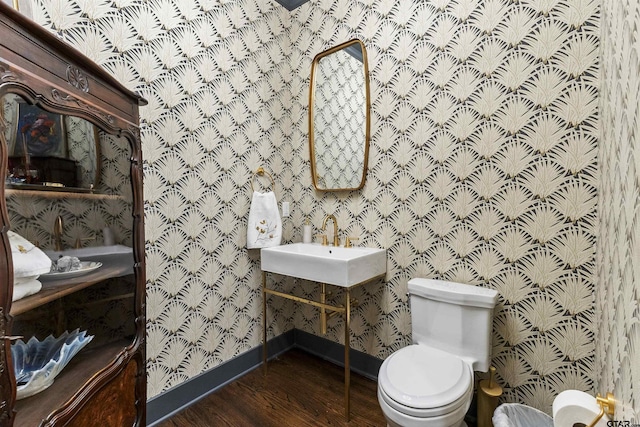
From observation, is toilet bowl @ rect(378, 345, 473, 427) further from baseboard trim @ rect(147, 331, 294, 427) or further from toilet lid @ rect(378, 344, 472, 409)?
baseboard trim @ rect(147, 331, 294, 427)

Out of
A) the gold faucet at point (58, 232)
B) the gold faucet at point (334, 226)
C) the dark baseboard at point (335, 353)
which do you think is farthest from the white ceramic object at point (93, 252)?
the dark baseboard at point (335, 353)

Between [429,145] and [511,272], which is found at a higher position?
[429,145]

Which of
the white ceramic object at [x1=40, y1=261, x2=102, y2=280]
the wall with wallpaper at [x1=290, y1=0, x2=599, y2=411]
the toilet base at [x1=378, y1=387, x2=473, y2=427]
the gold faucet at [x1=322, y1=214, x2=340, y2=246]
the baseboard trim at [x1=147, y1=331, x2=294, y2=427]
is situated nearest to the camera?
the white ceramic object at [x1=40, y1=261, x2=102, y2=280]

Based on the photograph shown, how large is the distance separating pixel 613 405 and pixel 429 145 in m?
1.44

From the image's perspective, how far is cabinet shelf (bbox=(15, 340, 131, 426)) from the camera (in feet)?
2.48

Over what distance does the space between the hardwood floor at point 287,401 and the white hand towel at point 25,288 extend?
126 cm

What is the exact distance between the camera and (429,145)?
69.7 inches

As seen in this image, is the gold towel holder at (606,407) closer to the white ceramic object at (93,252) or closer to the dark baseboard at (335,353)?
the white ceramic object at (93,252)

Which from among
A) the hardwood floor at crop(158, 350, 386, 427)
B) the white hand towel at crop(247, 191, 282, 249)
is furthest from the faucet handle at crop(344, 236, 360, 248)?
the hardwood floor at crop(158, 350, 386, 427)

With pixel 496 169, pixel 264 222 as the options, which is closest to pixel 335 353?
pixel 264 222

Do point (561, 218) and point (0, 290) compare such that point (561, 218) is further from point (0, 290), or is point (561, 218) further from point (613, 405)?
point (0, 290)

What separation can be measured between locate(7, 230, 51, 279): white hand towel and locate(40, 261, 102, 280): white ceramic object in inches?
0.9

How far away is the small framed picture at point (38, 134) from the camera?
735 millimetres

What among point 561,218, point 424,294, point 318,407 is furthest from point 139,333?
point 561,218
